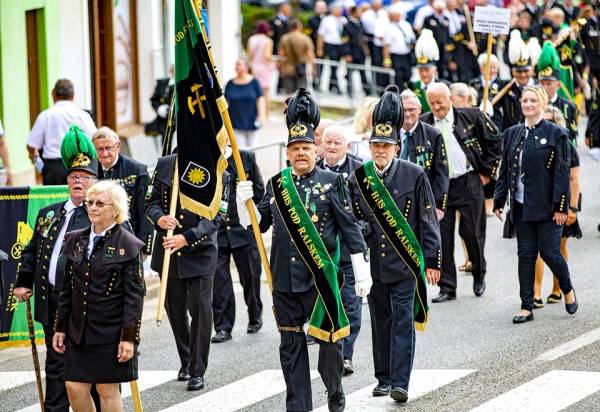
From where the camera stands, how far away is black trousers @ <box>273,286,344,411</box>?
33.6 feet

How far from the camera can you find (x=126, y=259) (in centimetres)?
946

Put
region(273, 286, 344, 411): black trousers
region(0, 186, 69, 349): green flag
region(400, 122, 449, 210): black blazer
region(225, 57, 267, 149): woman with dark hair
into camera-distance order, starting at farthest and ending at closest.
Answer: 1. region(225, 57, 267, 149): woman with dark hair
2. region(400, 122, 449, 210): black blazer
3. region(0, 186, 69, 349): green flag
4. region(273, 286, 344, 411): black trousers

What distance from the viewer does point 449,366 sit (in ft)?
38.6

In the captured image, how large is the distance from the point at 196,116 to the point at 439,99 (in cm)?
403

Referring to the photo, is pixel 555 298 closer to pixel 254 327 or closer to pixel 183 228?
pixel 254 327

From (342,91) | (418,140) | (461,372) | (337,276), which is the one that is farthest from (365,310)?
(342,91)

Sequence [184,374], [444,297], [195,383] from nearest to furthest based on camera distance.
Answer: [195,383]
[184,374]
[444,297]

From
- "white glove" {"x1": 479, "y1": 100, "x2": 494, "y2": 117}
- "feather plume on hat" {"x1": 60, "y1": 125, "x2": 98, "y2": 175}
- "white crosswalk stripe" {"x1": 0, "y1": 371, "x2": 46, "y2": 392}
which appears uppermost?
"feather plume on hat" {"x1": 60, "y1": 125, "x2": 98, "y2": 175}

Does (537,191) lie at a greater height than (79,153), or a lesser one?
lesser

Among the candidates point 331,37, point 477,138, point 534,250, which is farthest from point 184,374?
point 331,37

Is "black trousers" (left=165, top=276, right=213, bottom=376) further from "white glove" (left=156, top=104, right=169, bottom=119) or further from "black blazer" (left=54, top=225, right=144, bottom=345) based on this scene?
"white glove" (left=156, top=104, right=169, bottom=119)

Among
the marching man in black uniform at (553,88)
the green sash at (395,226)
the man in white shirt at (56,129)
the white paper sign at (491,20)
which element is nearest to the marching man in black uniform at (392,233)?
the green sash at (395,226)

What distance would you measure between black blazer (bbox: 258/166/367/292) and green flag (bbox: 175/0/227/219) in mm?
540

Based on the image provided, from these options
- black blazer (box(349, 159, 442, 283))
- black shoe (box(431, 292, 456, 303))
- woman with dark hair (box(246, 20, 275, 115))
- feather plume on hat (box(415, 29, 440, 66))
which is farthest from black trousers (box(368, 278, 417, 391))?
woman with dark hair (box(246, 20, 275, 115))
